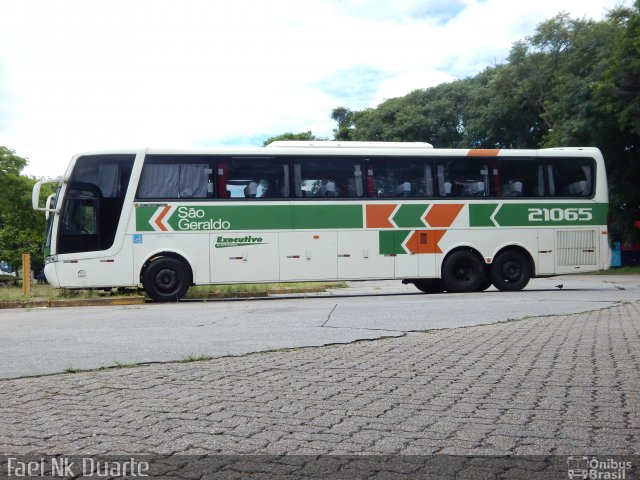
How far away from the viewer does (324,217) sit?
1792 centimetres

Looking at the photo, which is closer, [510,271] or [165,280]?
[165,280]

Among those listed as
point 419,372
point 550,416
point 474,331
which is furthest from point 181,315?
point 550,416

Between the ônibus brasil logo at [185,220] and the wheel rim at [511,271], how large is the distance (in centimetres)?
704

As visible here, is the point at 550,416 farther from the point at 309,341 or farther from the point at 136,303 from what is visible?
the point at 136,303

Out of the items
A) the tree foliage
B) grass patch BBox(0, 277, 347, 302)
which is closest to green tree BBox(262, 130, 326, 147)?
the tree foliage

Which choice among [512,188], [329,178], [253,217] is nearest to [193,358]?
[253,217]

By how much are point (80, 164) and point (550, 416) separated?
1429 centimetres

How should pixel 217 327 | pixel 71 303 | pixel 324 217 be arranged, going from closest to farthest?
pixel 217 327, pixel 71 303, pixel 324 217

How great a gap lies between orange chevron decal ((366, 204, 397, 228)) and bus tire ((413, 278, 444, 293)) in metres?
2.27

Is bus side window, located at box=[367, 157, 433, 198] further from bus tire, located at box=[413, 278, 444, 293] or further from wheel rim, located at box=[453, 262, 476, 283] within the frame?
bus tire, located at box=[413, 278, 444, 293]

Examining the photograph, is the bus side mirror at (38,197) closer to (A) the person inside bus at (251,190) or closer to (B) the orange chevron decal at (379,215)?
(A) the person inside bus at (251,190)

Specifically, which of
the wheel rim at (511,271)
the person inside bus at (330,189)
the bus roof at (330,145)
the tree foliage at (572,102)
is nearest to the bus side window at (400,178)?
the bus roof at (330,145)

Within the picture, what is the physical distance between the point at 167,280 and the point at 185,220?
1448 millimetres

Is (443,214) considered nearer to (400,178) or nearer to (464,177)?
(464,177)
